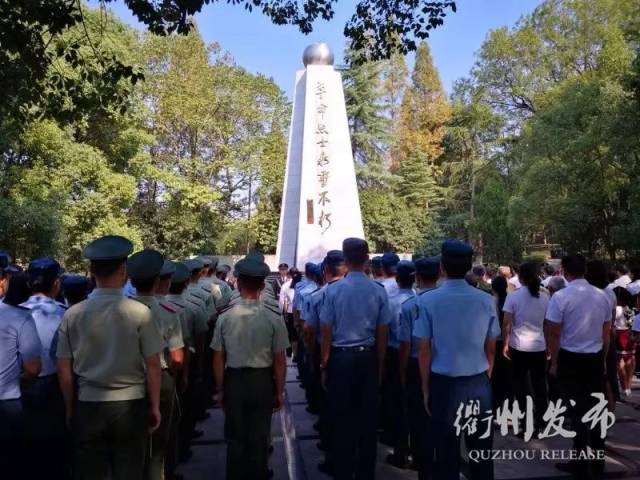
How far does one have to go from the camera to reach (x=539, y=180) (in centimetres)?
1723

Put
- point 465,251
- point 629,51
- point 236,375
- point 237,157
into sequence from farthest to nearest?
1. point 237,157
2. point 629,51
3. point 236,375
4. point 465,251

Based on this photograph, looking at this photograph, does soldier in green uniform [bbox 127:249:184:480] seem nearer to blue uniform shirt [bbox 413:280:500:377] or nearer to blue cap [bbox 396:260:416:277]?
blue uniform shirt [bbox 413:280:500:377]

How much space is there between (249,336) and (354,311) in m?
0.70

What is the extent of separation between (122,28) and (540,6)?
1811 cm

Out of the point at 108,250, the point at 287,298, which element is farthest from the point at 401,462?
the point at 287,298

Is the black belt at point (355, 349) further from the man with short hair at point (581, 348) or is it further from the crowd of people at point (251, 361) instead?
the man with short hair at point (581, 348)

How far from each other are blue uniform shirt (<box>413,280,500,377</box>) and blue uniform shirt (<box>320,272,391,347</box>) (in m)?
0.59

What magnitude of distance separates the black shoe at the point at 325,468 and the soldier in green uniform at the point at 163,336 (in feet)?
4.26

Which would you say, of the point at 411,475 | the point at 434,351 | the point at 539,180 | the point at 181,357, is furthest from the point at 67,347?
the point at 539,180

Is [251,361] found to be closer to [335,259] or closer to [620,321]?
[335,259]

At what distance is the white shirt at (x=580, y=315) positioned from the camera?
3.85 metres

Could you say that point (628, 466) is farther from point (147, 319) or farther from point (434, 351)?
point (147, 319)

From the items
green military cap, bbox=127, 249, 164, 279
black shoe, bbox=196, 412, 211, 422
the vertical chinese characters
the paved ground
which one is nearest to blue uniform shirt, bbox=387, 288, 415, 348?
the paved ground

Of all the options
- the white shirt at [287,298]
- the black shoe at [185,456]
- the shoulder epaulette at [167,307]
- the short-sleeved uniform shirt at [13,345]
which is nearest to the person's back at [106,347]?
the short-sleeved uniform shirt at [13,345]
